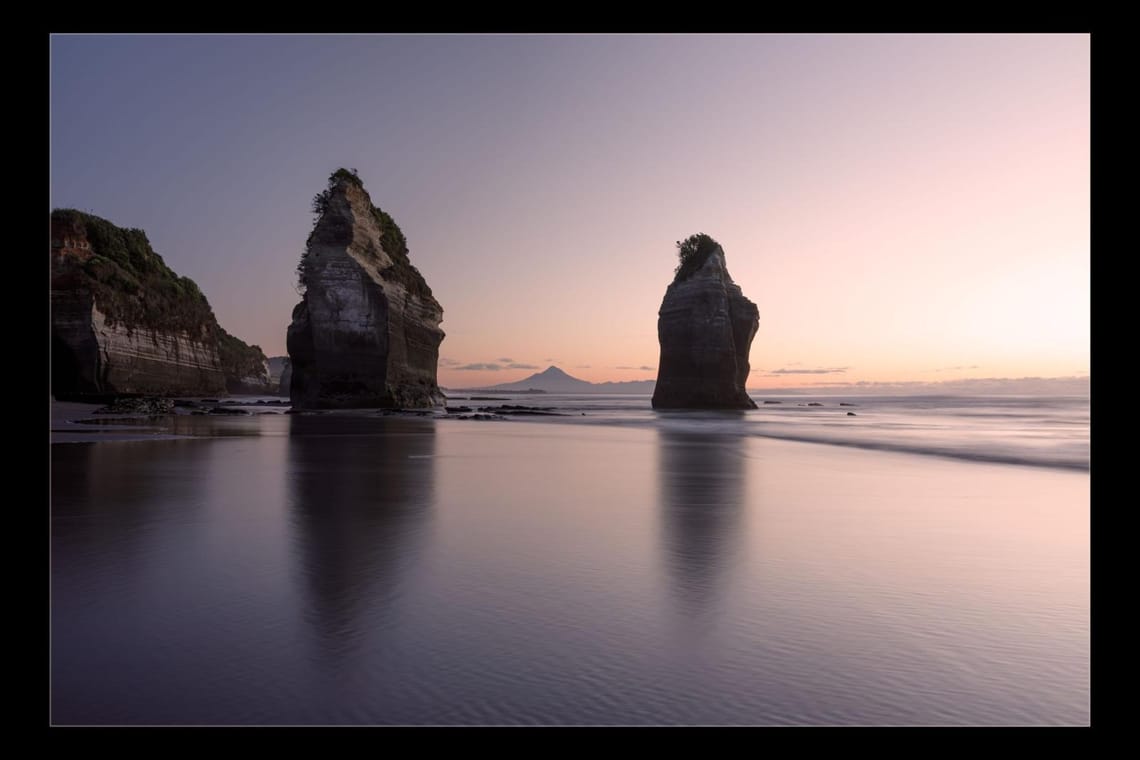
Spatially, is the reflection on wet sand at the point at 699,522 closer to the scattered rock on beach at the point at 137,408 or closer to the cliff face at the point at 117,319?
the scattered rock on beach at the point at 137,408

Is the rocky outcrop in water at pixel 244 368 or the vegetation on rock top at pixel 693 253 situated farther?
the rocky outcrop in water at pixel 244 368

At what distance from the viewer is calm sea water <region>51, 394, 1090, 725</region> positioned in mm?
4012

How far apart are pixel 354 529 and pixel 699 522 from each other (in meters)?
4.87

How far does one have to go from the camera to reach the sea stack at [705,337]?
58.8 meters

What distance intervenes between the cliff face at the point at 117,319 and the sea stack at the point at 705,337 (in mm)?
42513

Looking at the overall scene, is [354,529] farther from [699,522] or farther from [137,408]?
[137,408]

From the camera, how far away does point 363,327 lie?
143 feet

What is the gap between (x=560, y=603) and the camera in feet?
19.3

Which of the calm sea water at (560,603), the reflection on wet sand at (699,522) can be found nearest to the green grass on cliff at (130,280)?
the calm sea water at (560,603)

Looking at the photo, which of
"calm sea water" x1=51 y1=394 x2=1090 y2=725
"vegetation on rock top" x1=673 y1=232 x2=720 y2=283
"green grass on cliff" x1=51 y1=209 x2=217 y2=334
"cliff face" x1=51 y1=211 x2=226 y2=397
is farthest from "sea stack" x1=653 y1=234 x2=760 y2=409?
"calm sea water" x1=51 y1=394 x2=1090 y2=725

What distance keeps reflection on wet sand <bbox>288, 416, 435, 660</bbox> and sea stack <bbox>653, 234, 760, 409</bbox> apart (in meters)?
41.9

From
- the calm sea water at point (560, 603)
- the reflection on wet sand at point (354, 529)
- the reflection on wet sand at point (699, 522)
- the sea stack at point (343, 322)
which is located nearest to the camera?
the calm sea water at point (560, 603)
